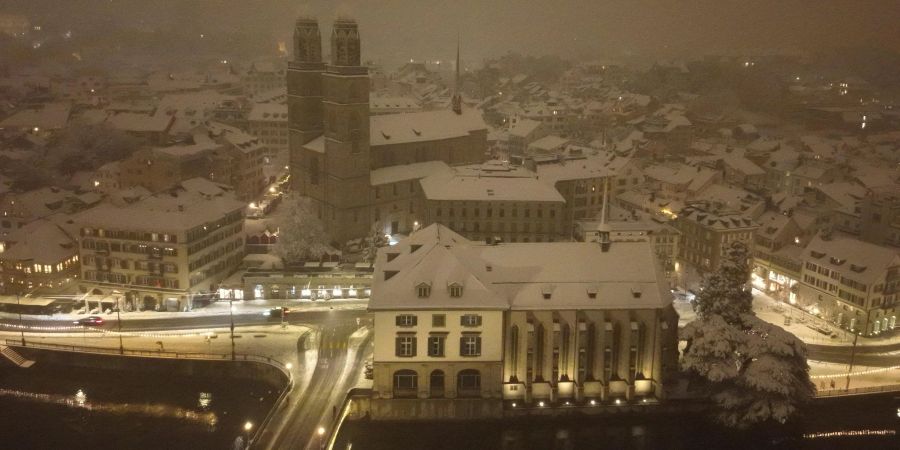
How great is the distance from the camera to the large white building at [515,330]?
2137 inches

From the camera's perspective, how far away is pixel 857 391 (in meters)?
60.5

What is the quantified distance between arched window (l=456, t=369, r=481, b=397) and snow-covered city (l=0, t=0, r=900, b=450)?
5.9 inches

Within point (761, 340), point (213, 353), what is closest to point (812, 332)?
point (761, 340)

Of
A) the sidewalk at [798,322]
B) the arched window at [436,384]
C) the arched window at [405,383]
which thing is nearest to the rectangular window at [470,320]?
the arched window at [436,384]

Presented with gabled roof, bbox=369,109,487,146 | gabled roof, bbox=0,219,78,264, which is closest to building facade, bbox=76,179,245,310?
gabled roof, bbox=0,219,78,264

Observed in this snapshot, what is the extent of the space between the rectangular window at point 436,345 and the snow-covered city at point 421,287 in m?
0.17

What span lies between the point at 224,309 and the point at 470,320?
31411 millimetres

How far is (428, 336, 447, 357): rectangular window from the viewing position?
54375 mm

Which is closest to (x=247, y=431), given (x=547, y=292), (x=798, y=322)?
(x=547, y=292)

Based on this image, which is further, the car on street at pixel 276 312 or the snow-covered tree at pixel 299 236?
the snow-covered tree at pixel 299 236

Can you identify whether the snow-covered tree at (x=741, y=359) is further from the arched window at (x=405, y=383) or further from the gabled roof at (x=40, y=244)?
the gabled roof at (x=40, y=244)

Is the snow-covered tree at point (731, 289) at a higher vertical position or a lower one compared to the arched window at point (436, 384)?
higher

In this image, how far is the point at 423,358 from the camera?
54.5 meters

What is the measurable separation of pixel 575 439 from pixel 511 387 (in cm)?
579
